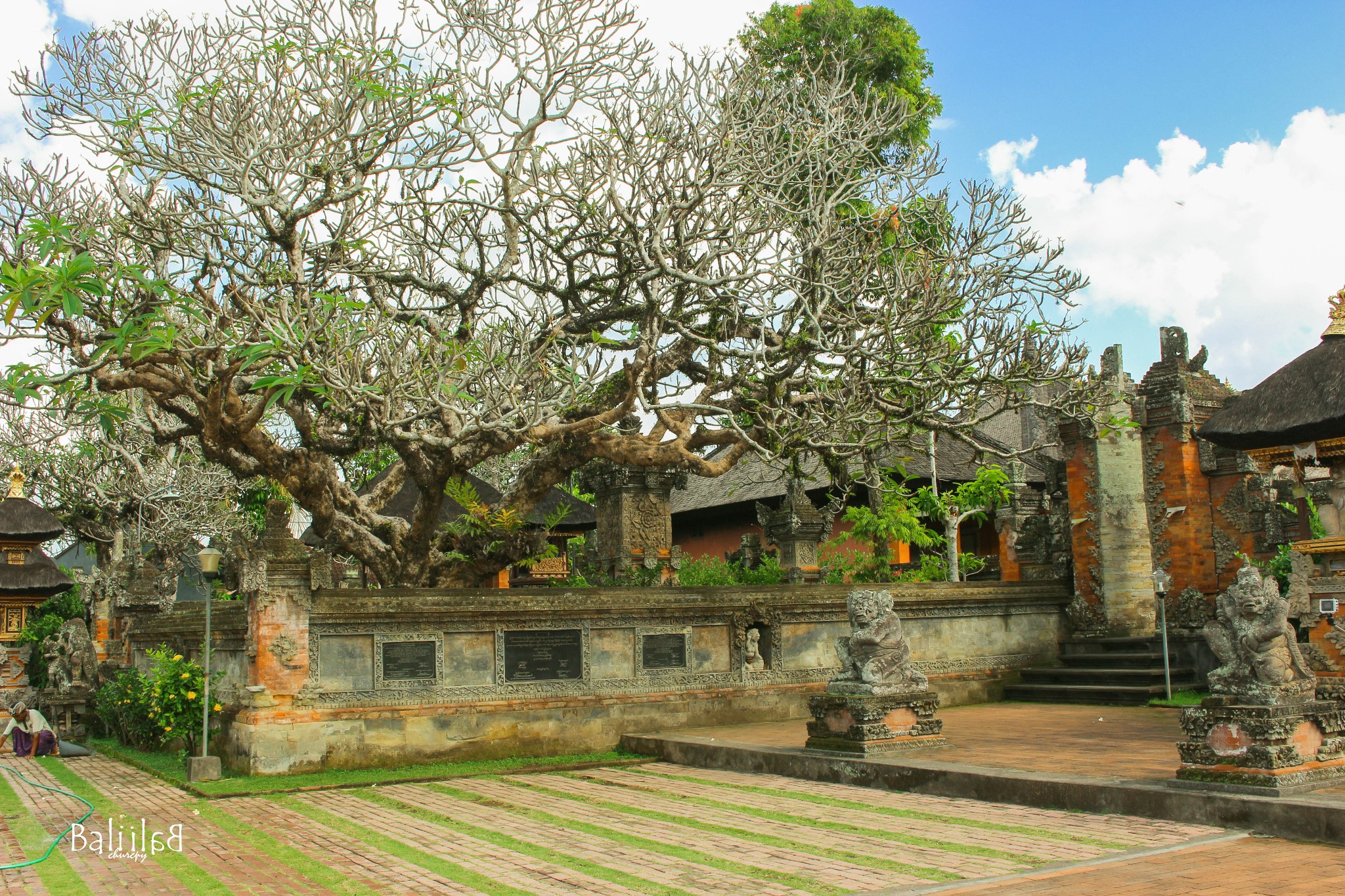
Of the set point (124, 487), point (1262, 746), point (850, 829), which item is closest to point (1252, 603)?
point (1262, 746)

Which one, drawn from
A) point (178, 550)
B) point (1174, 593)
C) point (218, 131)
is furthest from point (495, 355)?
point (178, 550)

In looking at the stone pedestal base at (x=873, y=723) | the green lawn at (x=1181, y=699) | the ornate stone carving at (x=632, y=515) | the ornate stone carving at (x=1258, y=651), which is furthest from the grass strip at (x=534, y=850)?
the green lawn at (x=1181, y=699)

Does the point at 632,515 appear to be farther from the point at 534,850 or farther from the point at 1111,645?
the point at 534,850

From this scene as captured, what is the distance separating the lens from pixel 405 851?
26.4ft

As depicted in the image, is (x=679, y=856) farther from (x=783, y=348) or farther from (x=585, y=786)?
(x=783, y=348)

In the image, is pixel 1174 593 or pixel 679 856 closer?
pixel 679 856

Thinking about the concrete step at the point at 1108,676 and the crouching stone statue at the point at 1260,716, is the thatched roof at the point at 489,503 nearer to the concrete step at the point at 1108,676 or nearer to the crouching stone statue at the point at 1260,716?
the concrete step at the point at 1108,676

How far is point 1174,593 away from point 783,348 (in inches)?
324

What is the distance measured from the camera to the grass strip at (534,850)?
268 inches

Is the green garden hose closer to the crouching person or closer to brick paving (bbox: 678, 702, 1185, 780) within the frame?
the crouching person

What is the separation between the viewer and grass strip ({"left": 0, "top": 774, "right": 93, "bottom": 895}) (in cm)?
733

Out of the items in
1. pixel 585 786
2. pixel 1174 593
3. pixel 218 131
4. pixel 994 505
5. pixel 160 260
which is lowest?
pixel 585 786

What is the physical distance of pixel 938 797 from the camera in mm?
9578

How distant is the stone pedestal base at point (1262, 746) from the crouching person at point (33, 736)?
14.8 meters
